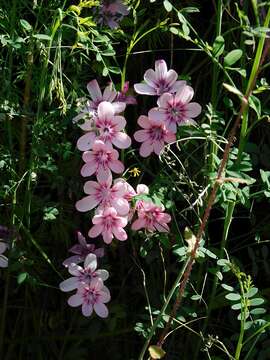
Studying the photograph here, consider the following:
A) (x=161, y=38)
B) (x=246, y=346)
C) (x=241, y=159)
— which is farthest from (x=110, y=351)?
(x=161, y=38)

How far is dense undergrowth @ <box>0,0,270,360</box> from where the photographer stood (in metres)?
1.46

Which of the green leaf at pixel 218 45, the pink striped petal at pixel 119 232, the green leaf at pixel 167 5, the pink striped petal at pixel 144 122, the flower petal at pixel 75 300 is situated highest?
the green leaf at pixel 167 5

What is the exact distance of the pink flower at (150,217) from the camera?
1494mm

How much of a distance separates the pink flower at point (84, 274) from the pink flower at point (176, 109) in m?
0.30

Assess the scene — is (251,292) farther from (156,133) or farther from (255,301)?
(156,133)

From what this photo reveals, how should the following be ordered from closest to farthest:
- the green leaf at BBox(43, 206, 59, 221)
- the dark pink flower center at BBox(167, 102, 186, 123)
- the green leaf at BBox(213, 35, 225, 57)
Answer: the green leaf at BBox(213, 35, 225, 57) < the dark pink flower center at BBox(167, 102, 186, 123) < the green leaf at BBox(43, 206, 59, 221)

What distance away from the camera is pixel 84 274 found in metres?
1.56

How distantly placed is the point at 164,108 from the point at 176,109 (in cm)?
2

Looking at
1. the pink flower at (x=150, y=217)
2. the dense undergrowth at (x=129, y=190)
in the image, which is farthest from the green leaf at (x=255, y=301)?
the pink flower at (x=150, y=217)

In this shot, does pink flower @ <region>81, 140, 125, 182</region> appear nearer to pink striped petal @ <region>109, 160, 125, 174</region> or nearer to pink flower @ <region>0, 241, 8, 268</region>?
pink striped petal @ <region>109, 160, 125, 174</region>

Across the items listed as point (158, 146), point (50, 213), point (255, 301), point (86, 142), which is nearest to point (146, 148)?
point (158, 146)

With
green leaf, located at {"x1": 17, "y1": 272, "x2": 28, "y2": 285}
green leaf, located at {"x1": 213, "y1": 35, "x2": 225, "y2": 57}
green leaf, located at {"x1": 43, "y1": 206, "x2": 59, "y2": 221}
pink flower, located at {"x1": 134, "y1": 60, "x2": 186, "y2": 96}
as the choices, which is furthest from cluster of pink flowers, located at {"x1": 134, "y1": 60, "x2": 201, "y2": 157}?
green leaf, located at {"x1": 17, "y1": 272, "x2": 28, "y2": 285}

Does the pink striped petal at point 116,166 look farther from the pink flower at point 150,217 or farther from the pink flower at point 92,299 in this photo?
the pink flower at point 92,299

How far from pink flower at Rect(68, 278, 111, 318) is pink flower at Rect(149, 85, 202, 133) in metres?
0.34
